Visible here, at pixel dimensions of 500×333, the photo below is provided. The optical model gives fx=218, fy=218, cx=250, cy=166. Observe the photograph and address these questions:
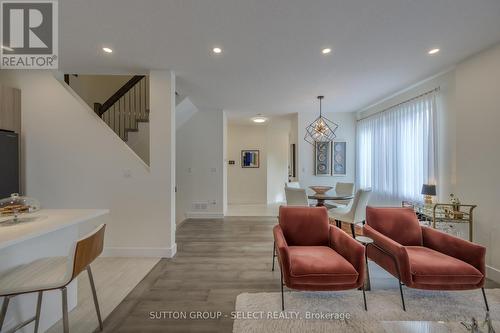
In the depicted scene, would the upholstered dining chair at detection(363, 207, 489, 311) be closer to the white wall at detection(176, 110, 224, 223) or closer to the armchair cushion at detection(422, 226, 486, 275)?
the armchair cushion at detection(422, 226, 486, 275)

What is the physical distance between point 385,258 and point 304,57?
2.47 metres

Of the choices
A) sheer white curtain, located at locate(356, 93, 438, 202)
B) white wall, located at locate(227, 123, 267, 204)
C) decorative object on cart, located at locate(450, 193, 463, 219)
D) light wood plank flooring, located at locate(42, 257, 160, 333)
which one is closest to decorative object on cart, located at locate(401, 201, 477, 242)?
decorative object on cart, located at locate(450, 193, 463, 219)

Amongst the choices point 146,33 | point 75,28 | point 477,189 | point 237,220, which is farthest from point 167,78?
point 477,189

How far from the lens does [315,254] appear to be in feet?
7.08

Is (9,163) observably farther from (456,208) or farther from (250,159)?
(250,159)

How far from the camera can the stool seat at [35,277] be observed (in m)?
1.29

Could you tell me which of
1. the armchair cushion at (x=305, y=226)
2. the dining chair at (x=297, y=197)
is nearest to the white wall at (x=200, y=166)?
the dining chair at (x=297, y=197)

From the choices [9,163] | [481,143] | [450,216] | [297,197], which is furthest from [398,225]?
[9,163]

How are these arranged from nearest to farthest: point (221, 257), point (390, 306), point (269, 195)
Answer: point (390, 306)
point (221, 257)
point (269, 195)

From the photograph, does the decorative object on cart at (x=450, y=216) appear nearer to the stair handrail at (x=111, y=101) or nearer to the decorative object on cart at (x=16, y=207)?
the decorative object on cart at (x=16, y=207)

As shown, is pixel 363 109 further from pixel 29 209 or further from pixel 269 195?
pixel 29 209

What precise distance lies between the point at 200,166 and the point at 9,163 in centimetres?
325

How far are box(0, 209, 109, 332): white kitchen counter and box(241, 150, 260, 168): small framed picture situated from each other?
6002 millimetres

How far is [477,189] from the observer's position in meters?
2.63
